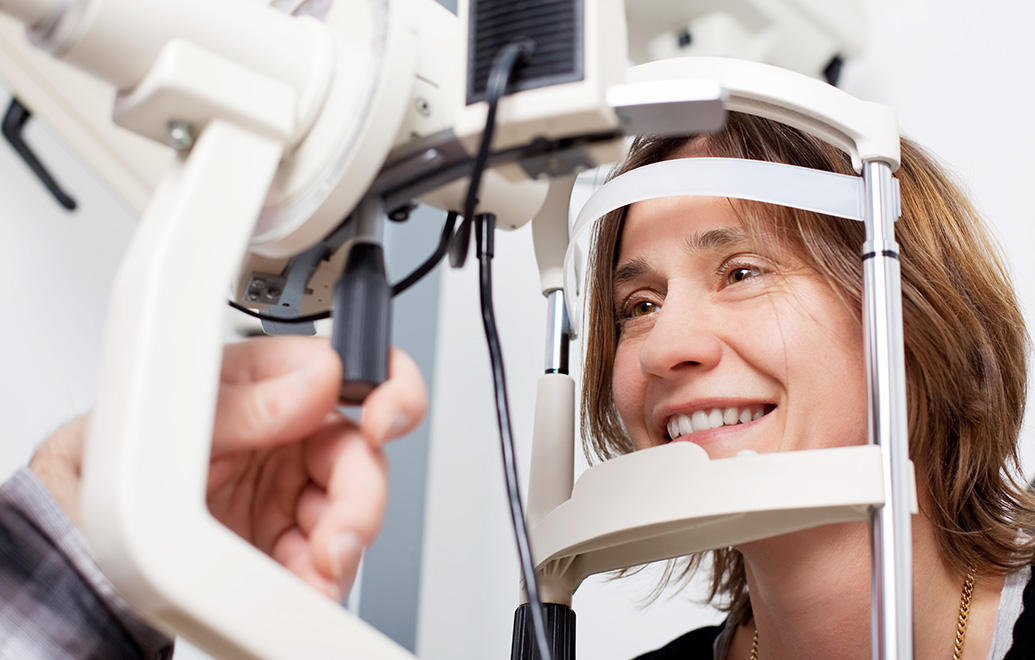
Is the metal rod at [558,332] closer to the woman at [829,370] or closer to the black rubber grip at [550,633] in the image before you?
the woman at [829,370]

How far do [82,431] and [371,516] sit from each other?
20 cm

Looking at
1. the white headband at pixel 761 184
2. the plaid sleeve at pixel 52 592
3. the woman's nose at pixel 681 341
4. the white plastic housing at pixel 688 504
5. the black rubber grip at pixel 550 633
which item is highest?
the white headband at pixel 761 184

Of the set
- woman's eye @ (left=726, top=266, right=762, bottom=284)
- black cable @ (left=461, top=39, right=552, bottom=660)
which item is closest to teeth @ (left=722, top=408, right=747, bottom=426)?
woman's eye @ (left=726, top=266, right=762, bottom=284)

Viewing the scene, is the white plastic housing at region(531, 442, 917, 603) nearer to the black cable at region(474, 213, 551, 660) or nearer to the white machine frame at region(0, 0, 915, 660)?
the white machine frame at region(0, 0, 915, 660)

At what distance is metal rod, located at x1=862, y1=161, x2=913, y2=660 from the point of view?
582 millimetres

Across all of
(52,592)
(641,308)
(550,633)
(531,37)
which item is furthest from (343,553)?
(641,308)

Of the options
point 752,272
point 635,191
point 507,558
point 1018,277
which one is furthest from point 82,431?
point 1018,277

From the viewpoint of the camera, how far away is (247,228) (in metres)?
0.44

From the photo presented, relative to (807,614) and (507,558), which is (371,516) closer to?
(807,614)

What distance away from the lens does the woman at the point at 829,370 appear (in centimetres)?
84

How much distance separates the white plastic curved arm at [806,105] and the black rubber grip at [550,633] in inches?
17.8

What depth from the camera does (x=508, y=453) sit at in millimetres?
488

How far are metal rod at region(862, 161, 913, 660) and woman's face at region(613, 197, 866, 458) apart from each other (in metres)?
0.19

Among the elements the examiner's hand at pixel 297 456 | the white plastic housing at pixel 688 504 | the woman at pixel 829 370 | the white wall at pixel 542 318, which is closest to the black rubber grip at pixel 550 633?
the white plastic housing at pixel 688 504
